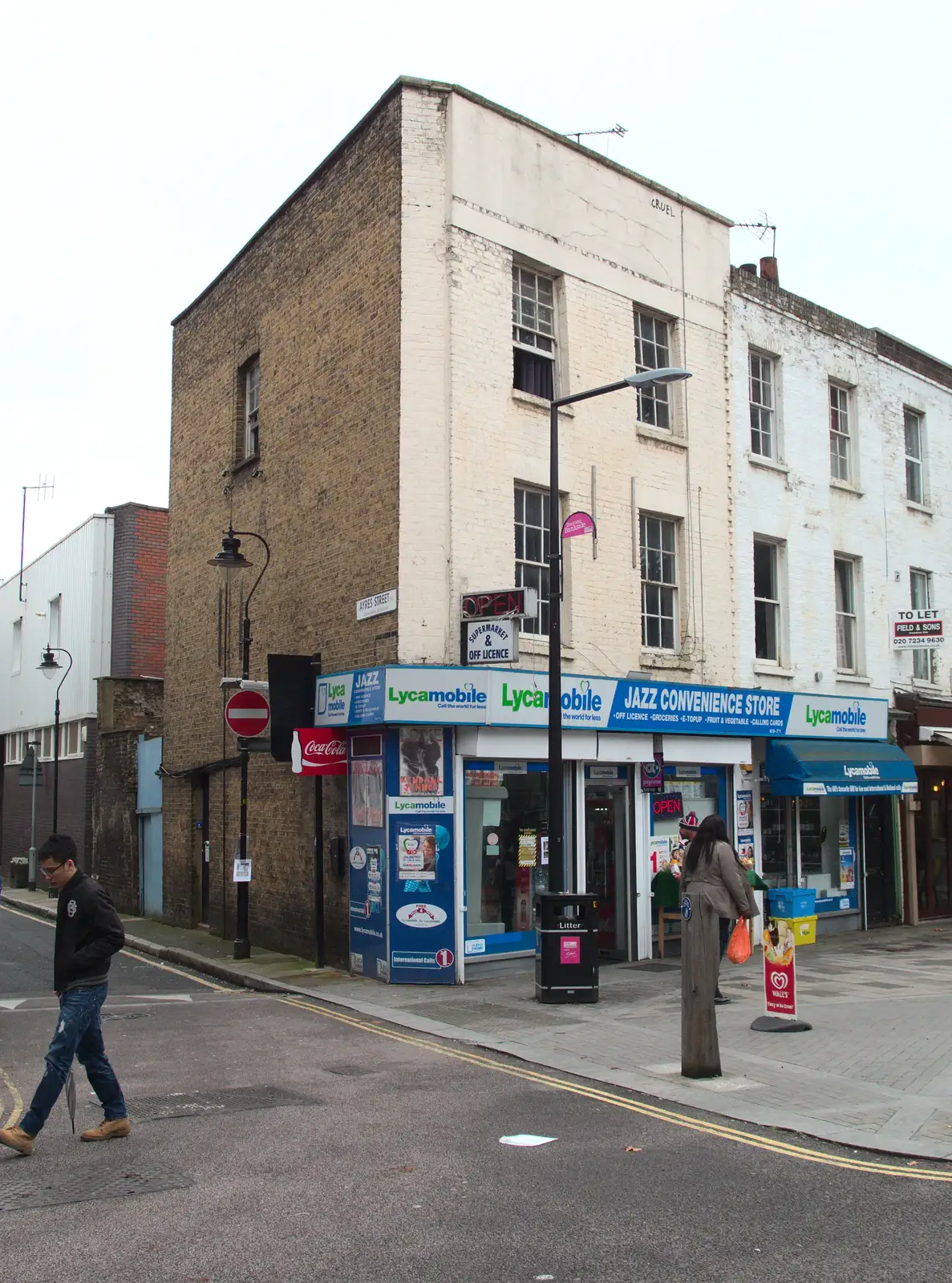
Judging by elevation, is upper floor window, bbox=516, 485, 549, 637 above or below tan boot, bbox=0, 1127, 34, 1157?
above

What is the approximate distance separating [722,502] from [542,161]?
5.53m

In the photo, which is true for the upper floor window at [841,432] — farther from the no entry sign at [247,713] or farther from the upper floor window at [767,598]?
the no entry sign at [247,713]

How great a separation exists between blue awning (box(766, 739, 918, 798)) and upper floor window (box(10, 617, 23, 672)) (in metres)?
22.9

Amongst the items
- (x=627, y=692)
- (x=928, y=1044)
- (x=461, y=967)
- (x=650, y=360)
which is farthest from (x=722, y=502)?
(x=928, y=1044)

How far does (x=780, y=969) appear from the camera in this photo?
10.5 m

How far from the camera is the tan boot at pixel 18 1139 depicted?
6562 millimetres

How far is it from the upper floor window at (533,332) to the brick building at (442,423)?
41 millimetres

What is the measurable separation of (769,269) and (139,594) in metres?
14.7

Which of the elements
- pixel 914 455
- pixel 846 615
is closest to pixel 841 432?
pixel 914 455

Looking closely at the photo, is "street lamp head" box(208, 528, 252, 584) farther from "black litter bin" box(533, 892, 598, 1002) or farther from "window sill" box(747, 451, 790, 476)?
"window sill" box(747, 451, 790, 476)

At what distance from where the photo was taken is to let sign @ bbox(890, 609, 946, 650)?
2023cm

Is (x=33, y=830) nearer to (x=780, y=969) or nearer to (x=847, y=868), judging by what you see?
(x=847, y=868)

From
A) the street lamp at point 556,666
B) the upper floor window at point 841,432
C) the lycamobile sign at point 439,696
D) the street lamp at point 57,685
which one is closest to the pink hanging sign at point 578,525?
the street lamp at point 556,666

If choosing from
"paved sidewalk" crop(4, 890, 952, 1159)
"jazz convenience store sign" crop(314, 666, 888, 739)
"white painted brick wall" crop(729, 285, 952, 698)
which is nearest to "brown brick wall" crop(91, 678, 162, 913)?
"paved sidewalk" crop(4, 890, 952, 1159)
